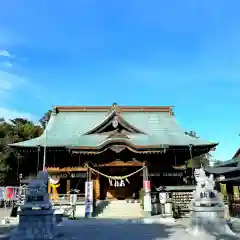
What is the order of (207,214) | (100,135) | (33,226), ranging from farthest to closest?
(100,135)
(207,214)
(33,226)

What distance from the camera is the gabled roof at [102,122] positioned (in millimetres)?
24672

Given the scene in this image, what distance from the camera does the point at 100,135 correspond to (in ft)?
87.9

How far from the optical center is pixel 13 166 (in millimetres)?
35500

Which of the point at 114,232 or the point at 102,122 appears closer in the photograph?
the point at 114,232

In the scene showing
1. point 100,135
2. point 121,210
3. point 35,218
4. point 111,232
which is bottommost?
point 111,232

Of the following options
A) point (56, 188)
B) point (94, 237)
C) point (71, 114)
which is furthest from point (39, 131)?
point (94, 237)

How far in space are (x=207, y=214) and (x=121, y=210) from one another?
10.1m

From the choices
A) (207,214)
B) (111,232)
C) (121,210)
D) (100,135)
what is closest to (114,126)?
(100,135)

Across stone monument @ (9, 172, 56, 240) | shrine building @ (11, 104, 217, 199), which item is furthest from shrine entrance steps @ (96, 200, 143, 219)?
Answer: stone monument @ (9, 172, 56, 240)

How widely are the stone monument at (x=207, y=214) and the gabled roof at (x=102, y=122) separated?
10.1 metres

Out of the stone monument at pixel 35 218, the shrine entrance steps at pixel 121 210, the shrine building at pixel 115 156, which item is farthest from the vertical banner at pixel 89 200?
the stone monument at pixel 35 218

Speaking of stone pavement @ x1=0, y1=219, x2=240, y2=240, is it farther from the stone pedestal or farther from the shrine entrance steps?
the shrine entrance steps

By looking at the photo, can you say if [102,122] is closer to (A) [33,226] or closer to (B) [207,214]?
(B) [207,214]

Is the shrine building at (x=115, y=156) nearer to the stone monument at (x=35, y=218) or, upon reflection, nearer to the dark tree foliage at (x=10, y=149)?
the dark tree foliage at (x=10, y=149)
